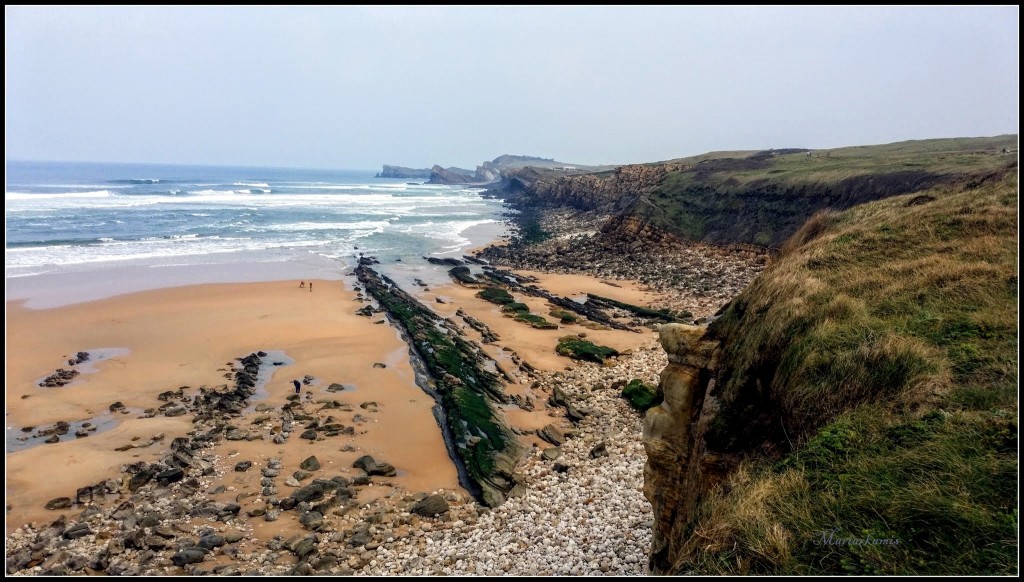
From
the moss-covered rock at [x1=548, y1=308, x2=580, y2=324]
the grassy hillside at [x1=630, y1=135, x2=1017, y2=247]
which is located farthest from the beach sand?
the grassy hillside at [x1=630, y1=135, x2=1017, y2=247]

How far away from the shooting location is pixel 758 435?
6543mm

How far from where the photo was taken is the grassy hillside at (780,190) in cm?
3316

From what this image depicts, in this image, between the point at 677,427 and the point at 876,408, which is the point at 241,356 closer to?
the point at 677,427

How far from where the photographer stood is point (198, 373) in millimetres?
19062

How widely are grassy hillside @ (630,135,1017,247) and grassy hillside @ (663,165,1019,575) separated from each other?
2749 centimetres

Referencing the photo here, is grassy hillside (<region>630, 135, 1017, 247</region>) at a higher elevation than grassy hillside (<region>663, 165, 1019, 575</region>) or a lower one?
higher

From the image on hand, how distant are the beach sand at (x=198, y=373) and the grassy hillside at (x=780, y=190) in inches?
1101

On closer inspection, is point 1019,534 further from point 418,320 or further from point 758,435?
point 418,320

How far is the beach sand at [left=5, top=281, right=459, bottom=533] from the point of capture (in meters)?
12.8

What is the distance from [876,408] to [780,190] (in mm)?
39718

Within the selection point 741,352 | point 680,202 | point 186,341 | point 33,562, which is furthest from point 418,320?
point 680,202

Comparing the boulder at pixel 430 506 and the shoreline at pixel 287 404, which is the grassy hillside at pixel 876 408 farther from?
the boulder at pixel 430 506

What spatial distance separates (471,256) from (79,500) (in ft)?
113

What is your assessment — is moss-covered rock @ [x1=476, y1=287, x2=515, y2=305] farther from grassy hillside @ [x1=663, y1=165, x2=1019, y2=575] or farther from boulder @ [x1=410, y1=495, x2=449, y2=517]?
grassy hillside @ [x1=663, y1=165, x2=1019, y2=575]
